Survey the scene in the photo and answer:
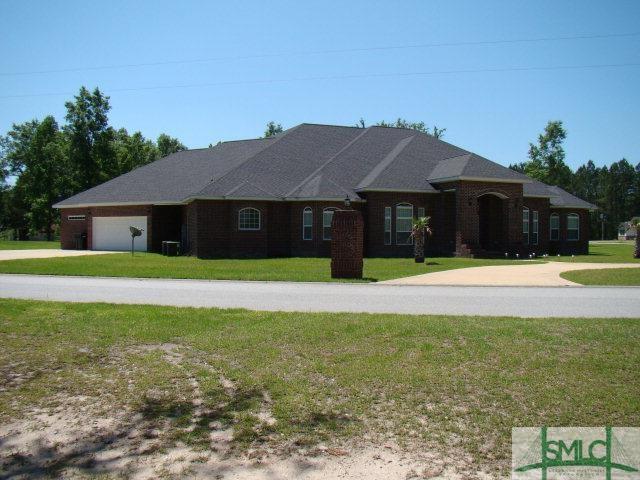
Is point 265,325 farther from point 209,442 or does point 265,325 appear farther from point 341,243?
point 341,243

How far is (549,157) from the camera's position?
70.4m

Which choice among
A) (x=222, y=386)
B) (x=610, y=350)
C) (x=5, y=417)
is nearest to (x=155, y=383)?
(x=222, y=386)

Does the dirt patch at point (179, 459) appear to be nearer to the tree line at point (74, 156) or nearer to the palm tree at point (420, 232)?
the palm tree at point (420, 232)

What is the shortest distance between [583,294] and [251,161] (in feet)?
73.9

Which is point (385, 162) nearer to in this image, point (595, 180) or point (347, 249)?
point (347, 249)

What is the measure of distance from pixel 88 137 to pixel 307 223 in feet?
118

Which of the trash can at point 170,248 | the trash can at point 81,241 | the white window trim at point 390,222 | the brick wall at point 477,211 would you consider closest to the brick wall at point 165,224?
the trash can at point 170,248

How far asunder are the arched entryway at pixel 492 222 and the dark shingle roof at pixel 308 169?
6.06ft

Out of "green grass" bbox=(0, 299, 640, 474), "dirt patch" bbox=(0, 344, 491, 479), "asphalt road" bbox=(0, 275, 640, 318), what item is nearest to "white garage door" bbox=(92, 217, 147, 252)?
"asphalt road" bbox=(0, 275, 640, 318)

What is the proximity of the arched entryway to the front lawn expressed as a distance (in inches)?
375

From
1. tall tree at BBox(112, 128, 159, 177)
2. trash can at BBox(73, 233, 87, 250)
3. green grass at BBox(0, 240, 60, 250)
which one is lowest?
green grass at BBox(0, 240, 60, 250)

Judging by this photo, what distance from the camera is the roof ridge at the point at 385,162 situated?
1271 inches

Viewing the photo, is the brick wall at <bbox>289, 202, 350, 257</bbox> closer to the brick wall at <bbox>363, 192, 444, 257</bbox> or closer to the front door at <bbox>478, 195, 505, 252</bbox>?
the brick wall at <bbox>363, 192, 444, 257</bbox>

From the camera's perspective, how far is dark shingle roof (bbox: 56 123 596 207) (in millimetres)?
31438
